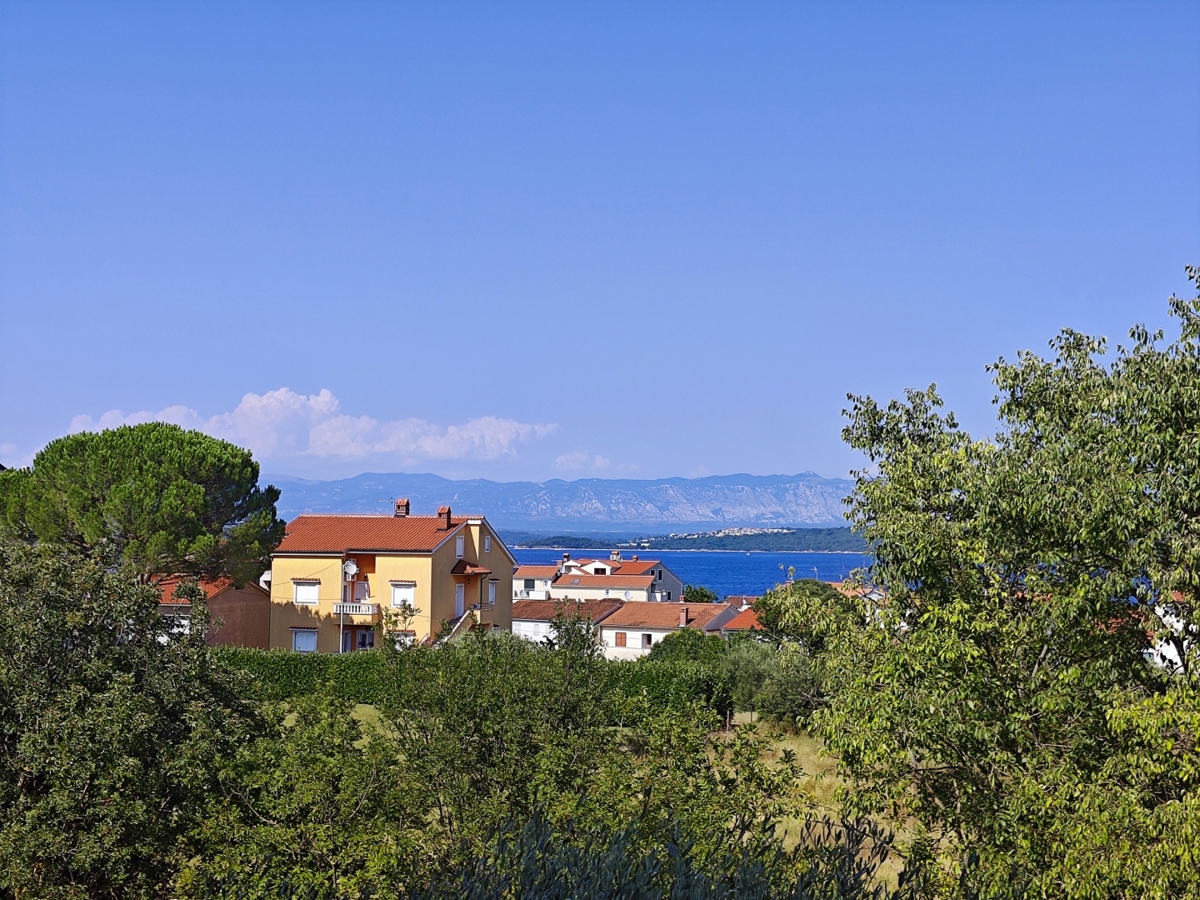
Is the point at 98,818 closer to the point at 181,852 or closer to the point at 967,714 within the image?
the point at 181,852

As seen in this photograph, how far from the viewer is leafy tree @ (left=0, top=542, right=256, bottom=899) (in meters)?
13.5

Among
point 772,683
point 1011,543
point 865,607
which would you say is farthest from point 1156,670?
point 772,683

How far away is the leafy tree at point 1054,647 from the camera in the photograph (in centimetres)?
1228

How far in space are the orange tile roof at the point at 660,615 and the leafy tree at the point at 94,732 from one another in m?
65.5

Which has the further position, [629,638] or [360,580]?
[629,638]

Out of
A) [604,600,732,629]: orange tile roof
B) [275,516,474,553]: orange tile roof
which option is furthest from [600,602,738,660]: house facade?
[275,516,474,553]: orange tile roof

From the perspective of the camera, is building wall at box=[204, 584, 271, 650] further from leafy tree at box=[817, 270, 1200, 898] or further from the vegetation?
leafy tree at box=[817, 270, 1200, 898]

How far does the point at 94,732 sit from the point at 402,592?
133 ft

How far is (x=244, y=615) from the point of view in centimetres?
5466

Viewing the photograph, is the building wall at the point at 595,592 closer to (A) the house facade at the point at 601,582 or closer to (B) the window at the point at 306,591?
(A) the house facade at the point at 601,582

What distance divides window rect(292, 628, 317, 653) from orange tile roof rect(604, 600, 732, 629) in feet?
99.9

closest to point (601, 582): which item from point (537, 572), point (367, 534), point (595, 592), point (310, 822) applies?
point (595, 592)

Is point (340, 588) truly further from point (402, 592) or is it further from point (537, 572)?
point (537, 572)

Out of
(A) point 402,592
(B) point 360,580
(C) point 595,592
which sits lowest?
(C) point 595,592
